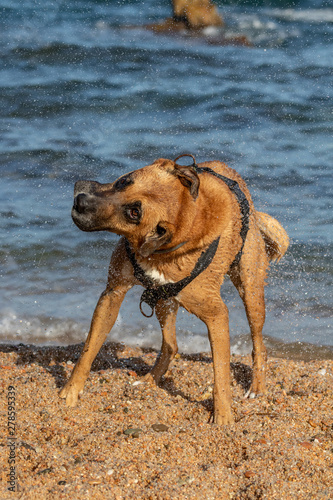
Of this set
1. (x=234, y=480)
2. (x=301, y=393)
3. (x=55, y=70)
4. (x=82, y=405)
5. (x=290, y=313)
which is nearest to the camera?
(x=234, y=480)

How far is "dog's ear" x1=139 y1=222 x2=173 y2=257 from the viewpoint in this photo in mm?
3990

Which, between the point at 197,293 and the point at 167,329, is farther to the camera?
the point at 167,329

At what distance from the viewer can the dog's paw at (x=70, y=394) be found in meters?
4.88

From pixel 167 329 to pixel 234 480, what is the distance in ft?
5.57

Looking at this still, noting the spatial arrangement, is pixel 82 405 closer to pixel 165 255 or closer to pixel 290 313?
pixel 165 255

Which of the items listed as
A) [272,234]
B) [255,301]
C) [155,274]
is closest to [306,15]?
[272,234]

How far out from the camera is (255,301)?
211 inches

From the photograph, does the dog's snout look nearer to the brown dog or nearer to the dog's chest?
the brown dog

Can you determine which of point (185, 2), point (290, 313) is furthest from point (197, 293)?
point (185, 2)

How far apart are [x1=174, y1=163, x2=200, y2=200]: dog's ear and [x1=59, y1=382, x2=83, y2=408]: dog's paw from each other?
176cm

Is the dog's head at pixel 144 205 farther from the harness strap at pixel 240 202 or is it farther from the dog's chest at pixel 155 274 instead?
the harness strap at pixel 240 202

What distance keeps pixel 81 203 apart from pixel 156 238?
0.50 metres

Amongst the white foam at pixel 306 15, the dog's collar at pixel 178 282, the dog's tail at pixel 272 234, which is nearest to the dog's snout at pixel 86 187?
the dog's collar at pixel 178 282

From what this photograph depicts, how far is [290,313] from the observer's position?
7.03 metres
